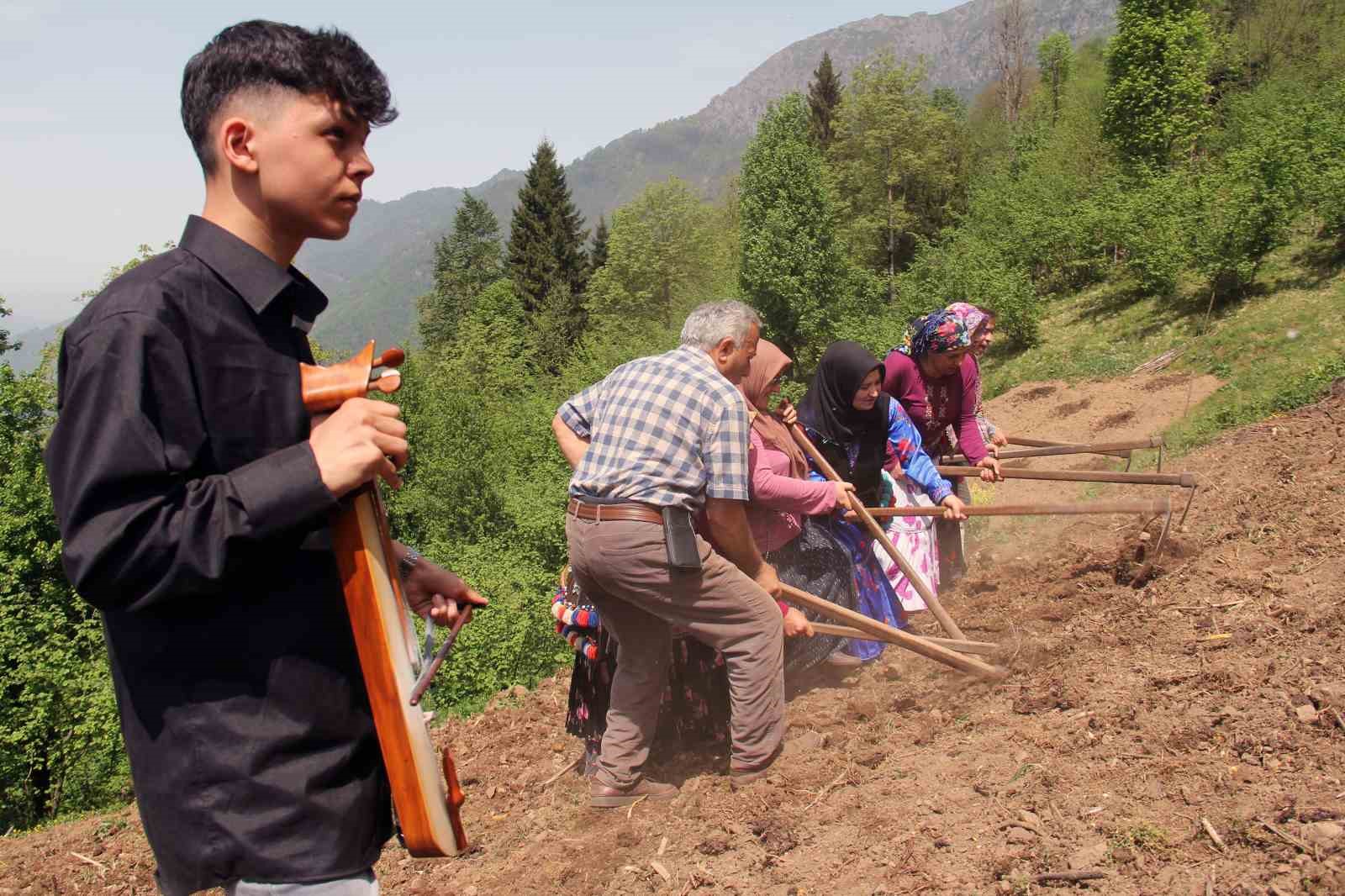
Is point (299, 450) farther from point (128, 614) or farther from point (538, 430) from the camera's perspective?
point (538, 430)

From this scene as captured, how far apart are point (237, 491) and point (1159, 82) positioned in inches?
1217

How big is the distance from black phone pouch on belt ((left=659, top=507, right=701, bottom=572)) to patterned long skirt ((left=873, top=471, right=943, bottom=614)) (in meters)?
2.63

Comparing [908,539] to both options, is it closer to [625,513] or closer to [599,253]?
[625,513]

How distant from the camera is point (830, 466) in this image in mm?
5695

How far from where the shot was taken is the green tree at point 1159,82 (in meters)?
26.2

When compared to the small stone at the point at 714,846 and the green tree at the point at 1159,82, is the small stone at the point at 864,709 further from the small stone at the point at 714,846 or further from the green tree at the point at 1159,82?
the green tree at the point at 1159,82

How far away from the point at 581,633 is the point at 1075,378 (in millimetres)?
13580

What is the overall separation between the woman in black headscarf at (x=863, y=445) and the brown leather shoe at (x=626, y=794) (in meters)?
1.70

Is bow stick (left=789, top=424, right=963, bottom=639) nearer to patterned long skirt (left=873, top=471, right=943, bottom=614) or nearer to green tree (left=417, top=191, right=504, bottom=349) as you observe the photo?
patterned long skirt (left=873, top=471, right=943, bottom=614)

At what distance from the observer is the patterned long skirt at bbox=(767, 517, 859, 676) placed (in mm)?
4965

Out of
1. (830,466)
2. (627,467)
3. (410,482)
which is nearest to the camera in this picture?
(627,467)

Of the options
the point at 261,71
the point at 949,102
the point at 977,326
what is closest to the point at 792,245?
the point at 977,326

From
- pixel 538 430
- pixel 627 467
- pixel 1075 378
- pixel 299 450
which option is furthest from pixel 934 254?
pixel 299 450

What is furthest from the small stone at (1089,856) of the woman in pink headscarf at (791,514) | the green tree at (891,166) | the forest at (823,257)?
the green tree at (891,166)
